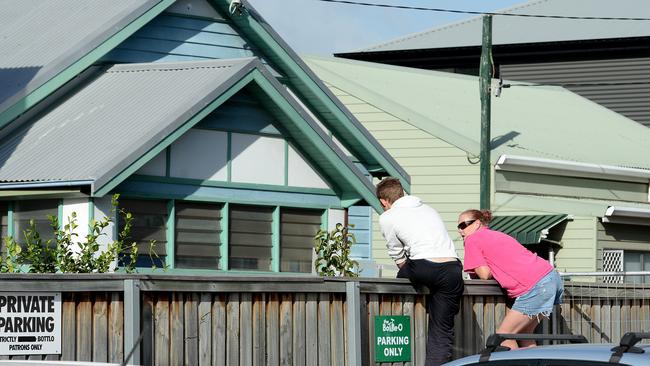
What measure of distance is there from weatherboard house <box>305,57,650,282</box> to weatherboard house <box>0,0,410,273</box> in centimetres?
840

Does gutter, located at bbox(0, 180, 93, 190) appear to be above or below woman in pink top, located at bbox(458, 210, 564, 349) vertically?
above

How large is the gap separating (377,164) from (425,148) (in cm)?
916

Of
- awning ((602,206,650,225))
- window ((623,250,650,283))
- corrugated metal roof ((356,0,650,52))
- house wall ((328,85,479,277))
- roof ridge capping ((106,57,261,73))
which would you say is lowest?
window ((623,250,650,283))

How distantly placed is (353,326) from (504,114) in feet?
68.0

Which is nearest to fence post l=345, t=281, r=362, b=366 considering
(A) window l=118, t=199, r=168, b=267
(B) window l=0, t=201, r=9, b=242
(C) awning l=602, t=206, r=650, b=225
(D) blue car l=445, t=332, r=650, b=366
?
(D) blue car l=445, t=332, r=650, b=366

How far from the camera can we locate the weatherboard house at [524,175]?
2675 centimetres

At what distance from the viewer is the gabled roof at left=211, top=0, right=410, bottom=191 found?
1800 centimetres

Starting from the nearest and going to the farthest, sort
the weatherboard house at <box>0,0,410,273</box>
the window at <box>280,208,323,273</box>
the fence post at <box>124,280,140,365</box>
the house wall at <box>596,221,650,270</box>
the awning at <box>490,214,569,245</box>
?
the fence post at <box>124,280,140,365</box>
the weatherboard house at <box>0,0,410,273</box>
the window at <box>280,208,323,273</box>
the awning at <box>490,214,569,245</box>
the house wall at <box>596,221,650,270</box>

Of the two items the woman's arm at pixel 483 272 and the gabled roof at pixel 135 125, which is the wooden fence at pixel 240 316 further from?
the gabled roof at pixel 135 125

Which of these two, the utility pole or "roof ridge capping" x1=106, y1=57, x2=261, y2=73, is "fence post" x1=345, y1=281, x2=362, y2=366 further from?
the utility pole

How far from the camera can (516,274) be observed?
11.8 meters

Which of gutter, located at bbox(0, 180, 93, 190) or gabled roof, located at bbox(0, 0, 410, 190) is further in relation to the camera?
gabled roof, located at bbox(0, 0, 410, 190)

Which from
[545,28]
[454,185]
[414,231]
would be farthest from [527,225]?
[414,231]

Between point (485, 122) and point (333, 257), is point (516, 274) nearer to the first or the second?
point (333, 257)
